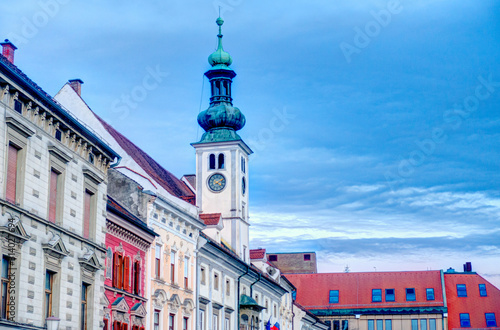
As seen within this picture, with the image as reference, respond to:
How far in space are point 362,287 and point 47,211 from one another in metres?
84.1

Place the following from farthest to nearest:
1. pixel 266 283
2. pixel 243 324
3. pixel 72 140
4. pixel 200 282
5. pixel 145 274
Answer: pixel 266 283, pixel 243 324, pixel 200 282, pixel 145 274, pixel 72 140

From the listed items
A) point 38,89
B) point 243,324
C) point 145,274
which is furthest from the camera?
point 243,324

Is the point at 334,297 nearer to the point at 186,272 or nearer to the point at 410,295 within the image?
the point at 410,295

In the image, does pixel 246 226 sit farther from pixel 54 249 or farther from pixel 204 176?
pixel 54 249

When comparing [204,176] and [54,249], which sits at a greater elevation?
[204,176]

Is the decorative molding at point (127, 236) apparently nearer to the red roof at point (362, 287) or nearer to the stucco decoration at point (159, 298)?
the stucco decoration at point (159, 298)

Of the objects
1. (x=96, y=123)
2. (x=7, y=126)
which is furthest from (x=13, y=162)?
(x=96, y=123)

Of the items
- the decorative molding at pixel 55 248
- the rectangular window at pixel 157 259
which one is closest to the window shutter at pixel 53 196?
the decorative molding at pixel 55 248

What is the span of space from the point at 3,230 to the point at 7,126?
301 centimetres

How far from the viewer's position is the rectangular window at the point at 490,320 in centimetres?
10131

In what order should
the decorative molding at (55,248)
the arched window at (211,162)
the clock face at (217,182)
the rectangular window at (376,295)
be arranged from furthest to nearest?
Answer: the rectangular window at (376,295)
the arched window at (211,162)
the clock face at (217,182)
the decorative molding at (55,248)

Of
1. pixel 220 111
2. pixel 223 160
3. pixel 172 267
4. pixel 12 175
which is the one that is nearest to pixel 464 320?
pixel 223 160

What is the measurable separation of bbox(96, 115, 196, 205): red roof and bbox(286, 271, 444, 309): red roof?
4296cm

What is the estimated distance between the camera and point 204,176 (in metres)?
68.8
